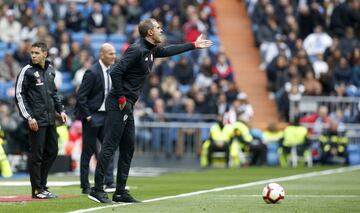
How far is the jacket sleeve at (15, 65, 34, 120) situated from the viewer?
49.0 ft

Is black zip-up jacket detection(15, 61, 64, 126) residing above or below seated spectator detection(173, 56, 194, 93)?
below

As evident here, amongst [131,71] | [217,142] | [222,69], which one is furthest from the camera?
Result: [222,69]

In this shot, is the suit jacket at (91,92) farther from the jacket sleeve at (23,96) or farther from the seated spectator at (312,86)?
the seated spectator at (312,86)

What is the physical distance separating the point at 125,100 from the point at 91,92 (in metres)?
3.08

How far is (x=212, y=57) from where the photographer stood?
31.5m

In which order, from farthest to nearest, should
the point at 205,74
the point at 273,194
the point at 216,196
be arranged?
1. the point at 205,74
2. the point at 216,196
3. the point at 273,194

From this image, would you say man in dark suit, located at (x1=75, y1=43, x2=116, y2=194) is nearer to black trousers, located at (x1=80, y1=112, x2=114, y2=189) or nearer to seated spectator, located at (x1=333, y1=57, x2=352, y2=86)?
black trousers, located at (x1=80, y1=112, x2=114, y2=189)

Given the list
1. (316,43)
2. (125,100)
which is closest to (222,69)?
(316,43)

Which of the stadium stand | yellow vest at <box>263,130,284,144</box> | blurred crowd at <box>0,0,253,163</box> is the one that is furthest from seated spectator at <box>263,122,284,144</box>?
blurred crowd at <box>0,0,253,163</box>

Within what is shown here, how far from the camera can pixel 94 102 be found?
661 inches

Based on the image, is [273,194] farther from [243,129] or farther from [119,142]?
[243,129]

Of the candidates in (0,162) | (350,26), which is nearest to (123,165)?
(0,162)

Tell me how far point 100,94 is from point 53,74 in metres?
1.43

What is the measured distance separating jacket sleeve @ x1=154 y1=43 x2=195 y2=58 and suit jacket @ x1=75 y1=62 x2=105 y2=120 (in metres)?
2.57
